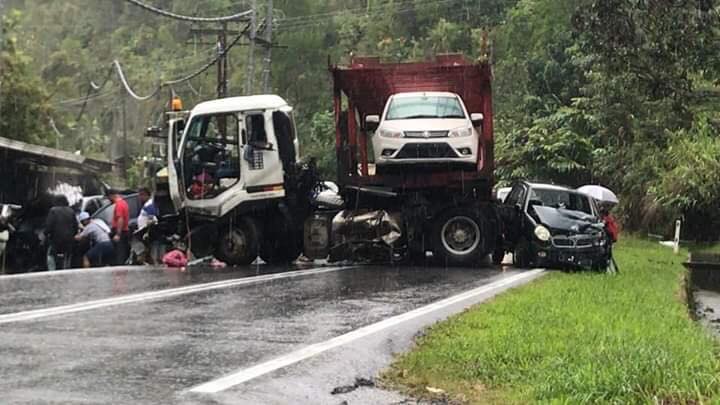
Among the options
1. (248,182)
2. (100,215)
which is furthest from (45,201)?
(248,182)

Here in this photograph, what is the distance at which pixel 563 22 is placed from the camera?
158ft

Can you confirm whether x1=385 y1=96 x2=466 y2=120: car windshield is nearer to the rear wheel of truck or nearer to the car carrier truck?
the car carrier truck

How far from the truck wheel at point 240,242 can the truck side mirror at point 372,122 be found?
8.70 ft

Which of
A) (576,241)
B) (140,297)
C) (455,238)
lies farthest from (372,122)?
(140,297)

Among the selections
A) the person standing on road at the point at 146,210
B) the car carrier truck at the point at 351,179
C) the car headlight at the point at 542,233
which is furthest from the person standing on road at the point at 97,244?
the car headlight at the point at 542,233

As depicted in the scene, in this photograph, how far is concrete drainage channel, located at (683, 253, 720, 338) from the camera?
13.8 m

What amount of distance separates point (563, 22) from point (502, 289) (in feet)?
127

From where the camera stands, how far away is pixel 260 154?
15.7 metres

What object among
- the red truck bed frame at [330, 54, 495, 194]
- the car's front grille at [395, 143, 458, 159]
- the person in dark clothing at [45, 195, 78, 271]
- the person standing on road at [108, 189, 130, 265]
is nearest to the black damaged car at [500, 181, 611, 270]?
the red truck bed frame at [330, 54, 495, 194]

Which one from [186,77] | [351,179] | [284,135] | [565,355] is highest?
[186,77]

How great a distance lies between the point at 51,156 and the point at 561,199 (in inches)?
501

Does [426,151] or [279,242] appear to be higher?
[426,151]

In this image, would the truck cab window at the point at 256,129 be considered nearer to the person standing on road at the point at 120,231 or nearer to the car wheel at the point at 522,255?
the person standing on road at the point at 120,231

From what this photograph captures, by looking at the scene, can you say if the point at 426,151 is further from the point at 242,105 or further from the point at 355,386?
the point at 355,386
